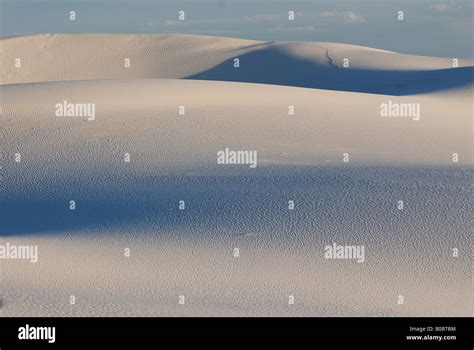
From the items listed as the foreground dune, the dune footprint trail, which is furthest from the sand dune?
the foreground dune

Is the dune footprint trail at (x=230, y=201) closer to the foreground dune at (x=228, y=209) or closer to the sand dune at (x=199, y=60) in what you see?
the foreground dune at (x=228, y=209)

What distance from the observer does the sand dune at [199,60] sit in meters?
40.2

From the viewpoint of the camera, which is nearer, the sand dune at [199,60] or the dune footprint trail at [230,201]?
the dune footprint trail at [230,201]

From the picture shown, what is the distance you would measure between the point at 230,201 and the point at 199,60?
33.7 meters

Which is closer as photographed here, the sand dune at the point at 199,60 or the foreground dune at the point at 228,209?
the foreground dune at the point at 228,209

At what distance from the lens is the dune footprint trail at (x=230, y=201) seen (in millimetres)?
8094

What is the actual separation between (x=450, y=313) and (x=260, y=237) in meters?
2.67

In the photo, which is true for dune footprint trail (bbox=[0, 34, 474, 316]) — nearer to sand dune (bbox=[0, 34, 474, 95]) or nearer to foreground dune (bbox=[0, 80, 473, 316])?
foreground dune (bbox=[0, 80, 473, 316])

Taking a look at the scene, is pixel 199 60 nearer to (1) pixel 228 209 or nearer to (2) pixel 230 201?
(2) pixel 230 201

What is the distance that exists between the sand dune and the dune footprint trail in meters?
21.0

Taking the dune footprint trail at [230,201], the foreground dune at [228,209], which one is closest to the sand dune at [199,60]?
the dune footprint trail at [230,201]

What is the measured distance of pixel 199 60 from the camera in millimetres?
43875

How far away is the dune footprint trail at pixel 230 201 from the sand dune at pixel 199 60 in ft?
69.0

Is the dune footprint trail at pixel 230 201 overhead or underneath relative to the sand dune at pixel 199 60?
underneath
